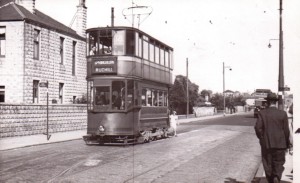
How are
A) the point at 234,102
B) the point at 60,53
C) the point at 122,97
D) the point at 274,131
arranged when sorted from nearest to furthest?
the point at 274,131 < the point at 122,97 < the point at 60,53 < the point at 234,102

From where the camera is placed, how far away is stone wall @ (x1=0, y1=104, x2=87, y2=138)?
19.3 m

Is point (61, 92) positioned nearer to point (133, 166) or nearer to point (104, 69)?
point (104, 69)

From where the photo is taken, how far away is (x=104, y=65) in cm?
1602

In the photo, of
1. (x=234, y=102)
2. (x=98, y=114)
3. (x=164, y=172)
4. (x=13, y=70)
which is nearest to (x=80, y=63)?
(x=13, y=70)

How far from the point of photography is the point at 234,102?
90.6 m

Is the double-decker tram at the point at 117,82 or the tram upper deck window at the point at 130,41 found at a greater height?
the tram upper deck window at the point at 130,41

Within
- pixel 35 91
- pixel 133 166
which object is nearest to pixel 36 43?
pixel 35 91

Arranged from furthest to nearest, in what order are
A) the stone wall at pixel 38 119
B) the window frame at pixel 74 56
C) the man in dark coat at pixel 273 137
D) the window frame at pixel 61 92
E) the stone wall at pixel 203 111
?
the stone wall at pixel 203 111 → the window frame at pixel 74 56 → the window frame at pixel 61 92 → the stone wall at pixel 38 119 → the man in dark coat at pixel 273 137

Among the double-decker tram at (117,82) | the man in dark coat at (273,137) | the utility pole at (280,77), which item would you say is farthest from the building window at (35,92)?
the man in dark coat at (273,137)

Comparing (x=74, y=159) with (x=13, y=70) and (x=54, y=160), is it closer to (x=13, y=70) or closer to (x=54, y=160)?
(x=54, y=160)

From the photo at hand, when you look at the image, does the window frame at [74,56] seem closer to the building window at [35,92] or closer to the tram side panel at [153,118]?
the building window at [35,92]

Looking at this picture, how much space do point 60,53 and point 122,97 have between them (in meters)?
13.2

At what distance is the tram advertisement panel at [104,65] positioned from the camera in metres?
15.9

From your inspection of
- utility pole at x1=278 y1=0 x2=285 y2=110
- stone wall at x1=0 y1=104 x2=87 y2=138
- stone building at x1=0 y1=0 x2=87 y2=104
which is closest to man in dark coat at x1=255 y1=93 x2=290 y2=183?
utility pole at x1=278 y1=0 x2=285 y2=110
